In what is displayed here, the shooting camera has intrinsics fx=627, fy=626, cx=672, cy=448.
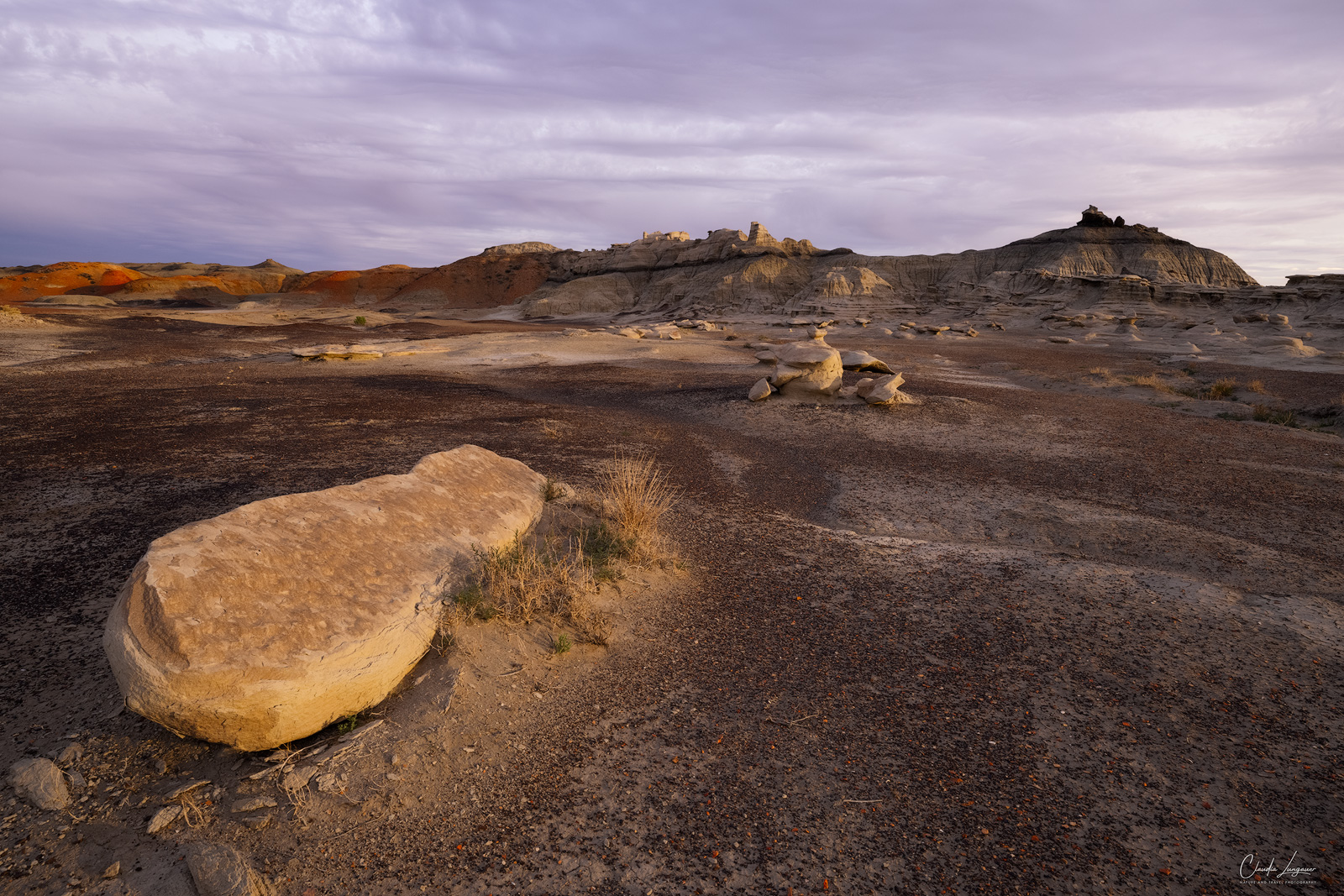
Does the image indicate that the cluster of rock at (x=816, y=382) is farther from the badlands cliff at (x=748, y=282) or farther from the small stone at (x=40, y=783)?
the badlands cliff at (x=748, y=282)

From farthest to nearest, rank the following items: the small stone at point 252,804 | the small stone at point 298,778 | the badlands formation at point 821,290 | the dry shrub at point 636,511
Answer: the badlands formation at point 821,290 < the dry shrub at point 636,511 < the small stone at point 298,778 < the small stone at point 252,804

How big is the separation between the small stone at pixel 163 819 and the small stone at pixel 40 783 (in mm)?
450

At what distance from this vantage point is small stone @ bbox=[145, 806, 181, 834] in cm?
269

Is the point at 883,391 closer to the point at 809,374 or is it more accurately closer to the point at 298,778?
the point at 809,374

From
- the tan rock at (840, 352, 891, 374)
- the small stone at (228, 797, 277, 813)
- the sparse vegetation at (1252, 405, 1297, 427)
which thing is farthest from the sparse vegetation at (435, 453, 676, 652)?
the sparse vegetation at (1252, 405, 1297, 427)

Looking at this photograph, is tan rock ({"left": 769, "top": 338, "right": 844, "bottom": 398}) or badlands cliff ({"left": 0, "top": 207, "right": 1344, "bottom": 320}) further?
badlands cliff ({"left": 0, "top": 207, "right": 1344, "bottom": 320})

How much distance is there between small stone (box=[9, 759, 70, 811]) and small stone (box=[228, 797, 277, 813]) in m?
0.72

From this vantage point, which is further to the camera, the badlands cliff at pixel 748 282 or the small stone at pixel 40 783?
the badlands cliff at pixel 748 282

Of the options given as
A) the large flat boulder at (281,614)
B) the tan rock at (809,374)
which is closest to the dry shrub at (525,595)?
the large flat boulder at (281,614)

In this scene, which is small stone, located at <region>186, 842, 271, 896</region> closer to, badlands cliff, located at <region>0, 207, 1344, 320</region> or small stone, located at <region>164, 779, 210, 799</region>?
small stone, located at <region>164, 779, 210, 799</region>

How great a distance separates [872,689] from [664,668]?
133cm

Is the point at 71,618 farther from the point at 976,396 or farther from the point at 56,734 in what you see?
the point at 976,396

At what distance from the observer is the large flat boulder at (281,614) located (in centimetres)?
289
